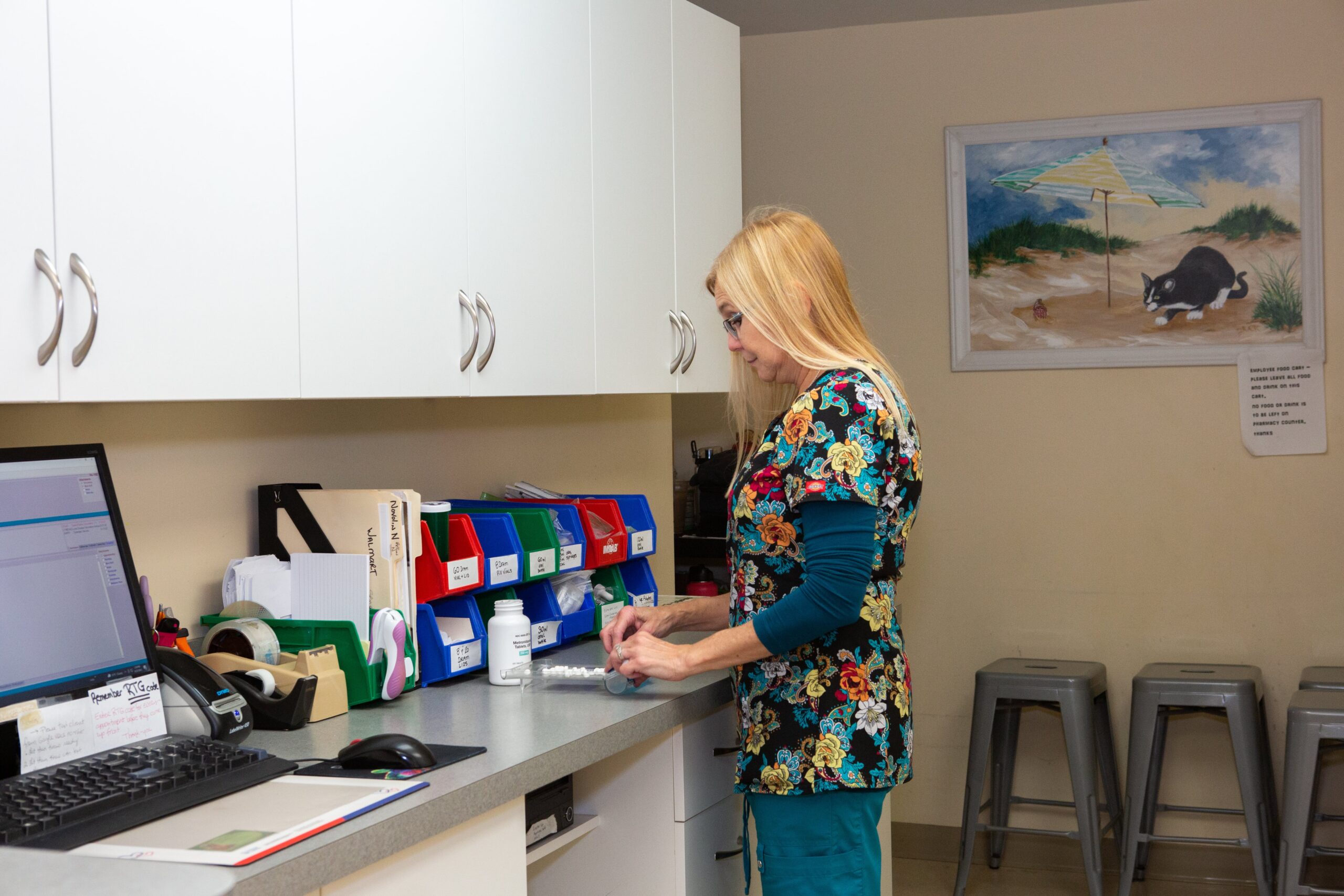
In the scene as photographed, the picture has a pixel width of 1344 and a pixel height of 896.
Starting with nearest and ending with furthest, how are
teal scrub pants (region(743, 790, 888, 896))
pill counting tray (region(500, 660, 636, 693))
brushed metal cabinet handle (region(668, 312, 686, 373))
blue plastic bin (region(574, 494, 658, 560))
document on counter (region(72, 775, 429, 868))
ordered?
document on counter (region(72, 775, 429, 868)) < teal scrub pants (region(743, 790, 888, 896)) < pill counting tray (region(500, 660, 636, 693)) < blue plastic bin (region(574, 494, 658, 560)) < brushed metal cabinet handle (region(668, 312, 686, 373))

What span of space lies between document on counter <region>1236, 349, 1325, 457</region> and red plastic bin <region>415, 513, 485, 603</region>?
2837 mm

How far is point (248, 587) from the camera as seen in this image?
1.85 m

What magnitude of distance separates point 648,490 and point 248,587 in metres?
1.48

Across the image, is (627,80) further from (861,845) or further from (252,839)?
(252,839)

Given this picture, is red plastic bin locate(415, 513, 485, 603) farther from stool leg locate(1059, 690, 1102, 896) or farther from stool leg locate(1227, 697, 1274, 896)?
stool leg locate(1227, 697, 1274, 896)

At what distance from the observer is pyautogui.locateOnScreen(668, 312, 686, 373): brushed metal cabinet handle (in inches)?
101

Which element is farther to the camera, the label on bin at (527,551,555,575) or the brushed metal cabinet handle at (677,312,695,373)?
the brushed metal cabinet handle at (677,312,695,373)

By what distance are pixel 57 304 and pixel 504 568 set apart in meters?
0.93

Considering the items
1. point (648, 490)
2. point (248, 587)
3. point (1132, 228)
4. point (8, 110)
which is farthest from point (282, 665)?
point (1132, 228)

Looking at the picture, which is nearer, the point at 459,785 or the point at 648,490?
the point at 459,785

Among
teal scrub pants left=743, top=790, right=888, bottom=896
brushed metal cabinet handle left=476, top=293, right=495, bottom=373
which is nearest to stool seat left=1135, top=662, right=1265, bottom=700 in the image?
teal scrub pants left=743, top=790, right=888, bottom=896

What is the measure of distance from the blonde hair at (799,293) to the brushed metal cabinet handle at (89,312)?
33.2 inches

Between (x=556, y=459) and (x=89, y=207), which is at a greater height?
(x=89, y=207)

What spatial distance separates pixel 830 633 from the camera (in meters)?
1.69
